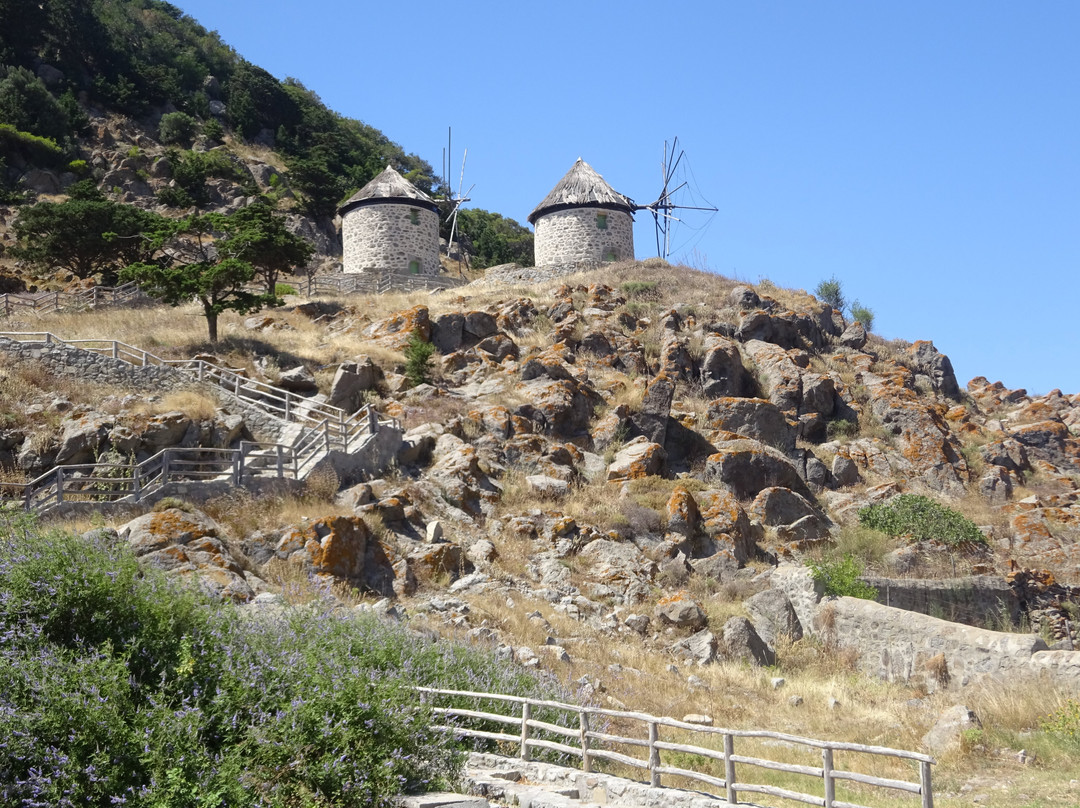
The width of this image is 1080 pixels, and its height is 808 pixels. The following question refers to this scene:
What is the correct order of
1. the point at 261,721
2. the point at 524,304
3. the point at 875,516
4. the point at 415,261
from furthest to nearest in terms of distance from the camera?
the point at 415,261 < the point at 524,304 < the point at 875,516 < the point at 261,721

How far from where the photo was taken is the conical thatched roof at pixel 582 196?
1720 inches

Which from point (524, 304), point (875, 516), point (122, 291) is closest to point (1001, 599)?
point (875, 516)

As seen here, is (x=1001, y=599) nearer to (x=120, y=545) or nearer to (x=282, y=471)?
(x=282, y=471)

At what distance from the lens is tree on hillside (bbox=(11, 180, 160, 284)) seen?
36094mm

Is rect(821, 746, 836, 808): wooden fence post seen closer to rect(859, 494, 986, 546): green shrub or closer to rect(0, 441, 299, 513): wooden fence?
rect(0, 441, 299, 513): wooden fence

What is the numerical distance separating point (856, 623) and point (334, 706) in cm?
1111

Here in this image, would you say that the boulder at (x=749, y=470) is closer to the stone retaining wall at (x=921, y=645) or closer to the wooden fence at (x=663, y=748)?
the stone retaining wall at (x=921, y=645)

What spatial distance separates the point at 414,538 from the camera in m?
19.2

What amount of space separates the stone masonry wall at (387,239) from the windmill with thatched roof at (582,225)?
5403 millimetres

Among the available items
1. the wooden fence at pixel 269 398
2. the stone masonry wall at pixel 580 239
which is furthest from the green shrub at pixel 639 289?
the wooden fence at pixel 269 398

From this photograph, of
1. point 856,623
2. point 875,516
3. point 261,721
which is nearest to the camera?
point 261,721

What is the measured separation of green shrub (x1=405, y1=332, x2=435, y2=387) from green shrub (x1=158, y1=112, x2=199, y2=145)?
40.8 meters

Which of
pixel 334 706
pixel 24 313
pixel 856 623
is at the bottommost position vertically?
pixel 856 623

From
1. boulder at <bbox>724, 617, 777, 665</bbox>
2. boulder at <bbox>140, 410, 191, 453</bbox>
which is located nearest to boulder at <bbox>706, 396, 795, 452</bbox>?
boulder at <bbox>724, 617, 777, 665</bbox>
